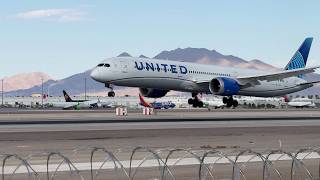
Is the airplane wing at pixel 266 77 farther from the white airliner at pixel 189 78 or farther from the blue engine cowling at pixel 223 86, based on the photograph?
the blue engine cowling at pixel 223 86

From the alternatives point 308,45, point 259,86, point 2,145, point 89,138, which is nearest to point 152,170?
point 2,145

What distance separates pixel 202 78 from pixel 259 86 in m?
9.68

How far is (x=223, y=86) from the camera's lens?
77.5 m

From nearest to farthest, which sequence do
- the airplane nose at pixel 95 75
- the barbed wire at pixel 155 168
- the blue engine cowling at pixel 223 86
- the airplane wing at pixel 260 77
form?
1. the barbed wire at pixel 155 168
2. the airplane nose at pixel 95 75
3. the blue engine cowling at pixel 223 86
4. the airplane wing at pixel 260 77

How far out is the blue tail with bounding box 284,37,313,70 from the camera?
9762 centimetres

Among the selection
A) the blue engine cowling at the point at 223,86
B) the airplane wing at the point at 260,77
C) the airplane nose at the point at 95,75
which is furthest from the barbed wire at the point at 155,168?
the airplane wing at the point at 260,77

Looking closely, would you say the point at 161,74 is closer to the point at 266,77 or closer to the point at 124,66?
the point at 124,66

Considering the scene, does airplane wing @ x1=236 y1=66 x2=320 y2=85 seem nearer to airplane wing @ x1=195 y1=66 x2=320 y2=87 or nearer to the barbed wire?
airplane wing @ x1=195 y1=66 x2=320 y2=87

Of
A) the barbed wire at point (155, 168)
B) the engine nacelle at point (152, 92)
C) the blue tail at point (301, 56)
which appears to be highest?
the blue tail at point (301, 56)

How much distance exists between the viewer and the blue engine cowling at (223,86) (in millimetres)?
77688

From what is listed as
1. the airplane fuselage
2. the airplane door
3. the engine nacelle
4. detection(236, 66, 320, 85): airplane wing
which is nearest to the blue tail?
the airplane fuselage

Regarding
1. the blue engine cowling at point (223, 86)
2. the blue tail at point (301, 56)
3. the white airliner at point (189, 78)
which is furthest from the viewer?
the blue tail at point (301, 56)

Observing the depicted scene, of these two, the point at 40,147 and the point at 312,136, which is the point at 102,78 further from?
the point at 40,147

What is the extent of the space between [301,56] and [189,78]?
2899 centimetres
